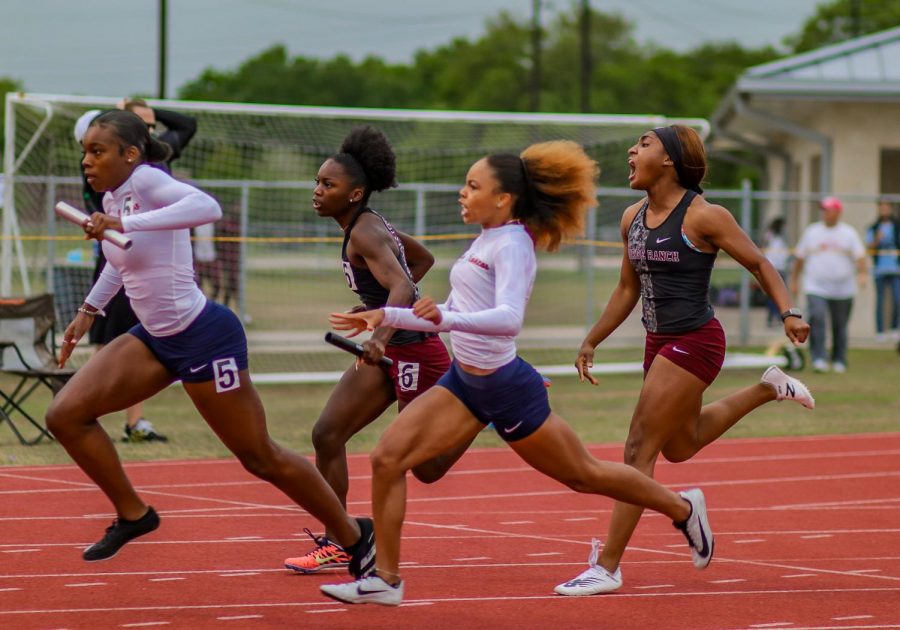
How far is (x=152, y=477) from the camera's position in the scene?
9.57m

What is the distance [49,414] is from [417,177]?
2050 centimetres

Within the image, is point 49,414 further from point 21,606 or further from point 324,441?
point 324,441

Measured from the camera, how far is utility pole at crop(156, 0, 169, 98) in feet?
110

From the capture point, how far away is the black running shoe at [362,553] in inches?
241

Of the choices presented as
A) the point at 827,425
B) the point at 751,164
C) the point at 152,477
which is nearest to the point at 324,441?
the point at 152,477

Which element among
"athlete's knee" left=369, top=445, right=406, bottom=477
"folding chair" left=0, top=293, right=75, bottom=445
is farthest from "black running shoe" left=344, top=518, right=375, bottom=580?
"folding chair" left=0, top=293, right=75, bottom=445

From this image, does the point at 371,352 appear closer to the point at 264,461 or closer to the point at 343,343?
the point at 343,343

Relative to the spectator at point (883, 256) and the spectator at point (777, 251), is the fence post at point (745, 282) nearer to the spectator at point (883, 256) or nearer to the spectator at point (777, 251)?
the spectator at point (777, 251)

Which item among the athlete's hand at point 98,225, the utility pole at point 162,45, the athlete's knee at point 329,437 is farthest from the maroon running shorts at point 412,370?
the utility pole at point 162,45

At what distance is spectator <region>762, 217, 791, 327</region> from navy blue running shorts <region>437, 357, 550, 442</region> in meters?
16.0

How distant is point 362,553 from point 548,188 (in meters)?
1.83

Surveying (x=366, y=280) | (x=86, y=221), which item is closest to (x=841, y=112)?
(x=366, y=280)

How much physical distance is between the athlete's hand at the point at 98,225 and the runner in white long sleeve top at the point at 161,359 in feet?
1.19

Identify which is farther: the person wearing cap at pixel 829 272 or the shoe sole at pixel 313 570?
the person wearing cap at pixel 829 272
